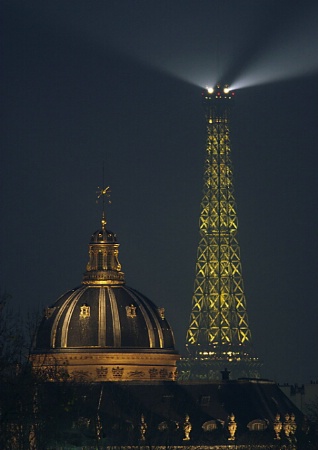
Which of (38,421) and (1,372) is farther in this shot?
(38,421)

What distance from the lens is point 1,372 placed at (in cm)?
15225

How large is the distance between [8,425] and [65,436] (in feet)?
117

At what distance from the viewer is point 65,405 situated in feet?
492

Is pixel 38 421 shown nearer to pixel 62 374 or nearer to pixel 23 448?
pixel 23 448

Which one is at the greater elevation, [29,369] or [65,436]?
[65,436]

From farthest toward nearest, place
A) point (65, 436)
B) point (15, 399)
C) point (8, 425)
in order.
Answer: point (65, 436) < point (8, 425) < point (15, 399)

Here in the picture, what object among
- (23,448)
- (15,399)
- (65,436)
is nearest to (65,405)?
(15,399)

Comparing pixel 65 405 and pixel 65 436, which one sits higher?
pixel 65 436

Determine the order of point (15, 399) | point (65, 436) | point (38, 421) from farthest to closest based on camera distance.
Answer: point (65, 436)
point (38, 421)
point (15, 399)

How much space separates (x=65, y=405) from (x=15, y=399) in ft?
7.76

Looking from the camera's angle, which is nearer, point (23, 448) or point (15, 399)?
point (15, 399)

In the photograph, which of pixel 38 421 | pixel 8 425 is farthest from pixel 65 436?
pixel 8 425

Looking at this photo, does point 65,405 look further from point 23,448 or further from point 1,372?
point 23,448

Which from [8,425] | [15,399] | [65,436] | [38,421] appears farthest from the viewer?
[65,436]
